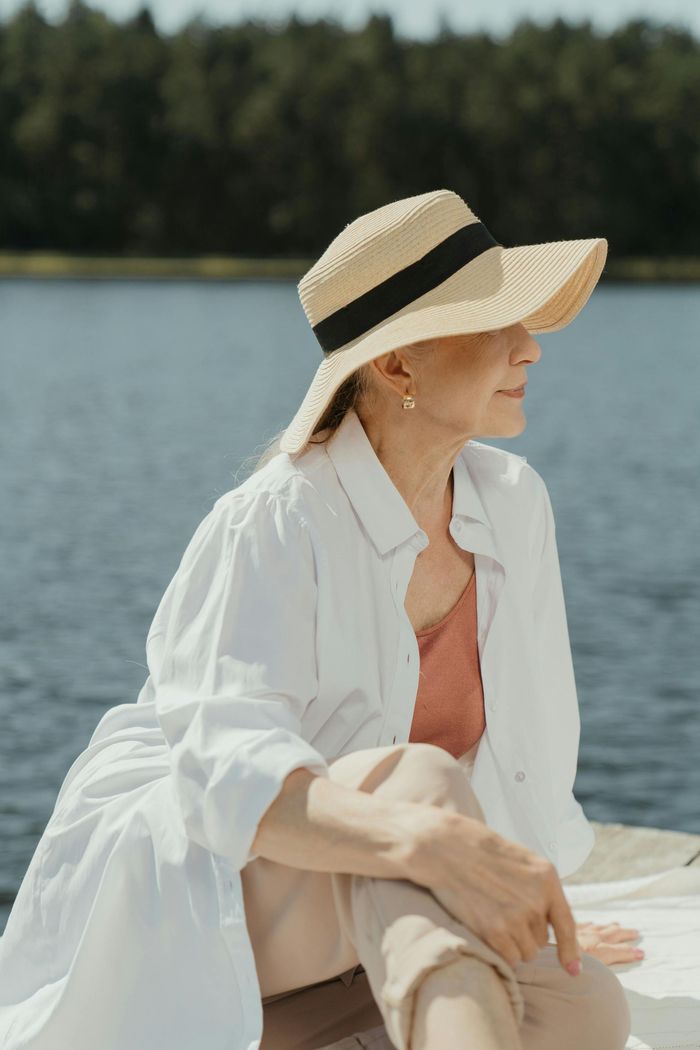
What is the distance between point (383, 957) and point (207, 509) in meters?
12.9

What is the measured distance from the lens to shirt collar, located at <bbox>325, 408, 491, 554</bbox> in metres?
2.34

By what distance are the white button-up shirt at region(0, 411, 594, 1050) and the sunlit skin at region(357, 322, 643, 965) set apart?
5cm

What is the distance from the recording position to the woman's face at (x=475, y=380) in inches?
92.9

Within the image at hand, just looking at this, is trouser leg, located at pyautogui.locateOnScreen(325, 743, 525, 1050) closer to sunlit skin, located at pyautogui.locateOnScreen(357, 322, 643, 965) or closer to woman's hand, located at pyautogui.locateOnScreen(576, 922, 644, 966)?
sunlit skin, located at pyautogui.locateOnScreen(357, 322, 643, 965)

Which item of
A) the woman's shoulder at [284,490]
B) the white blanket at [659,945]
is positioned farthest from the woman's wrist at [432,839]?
the white blanket at [659,945]

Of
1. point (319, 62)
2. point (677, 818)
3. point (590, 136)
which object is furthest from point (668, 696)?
point (319, 62)

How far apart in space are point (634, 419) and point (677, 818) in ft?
55.0

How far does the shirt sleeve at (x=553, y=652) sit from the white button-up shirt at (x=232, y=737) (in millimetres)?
62

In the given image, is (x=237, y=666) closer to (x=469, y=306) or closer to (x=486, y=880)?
(x=486, y=880)

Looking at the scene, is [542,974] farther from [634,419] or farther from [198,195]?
[198,195]

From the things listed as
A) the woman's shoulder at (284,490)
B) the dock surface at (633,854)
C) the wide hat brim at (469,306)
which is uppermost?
the wide hat brim at (469,306)

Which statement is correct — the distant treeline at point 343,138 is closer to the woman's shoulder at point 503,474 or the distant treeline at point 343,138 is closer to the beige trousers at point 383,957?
the woman's shoulder at point 503,474

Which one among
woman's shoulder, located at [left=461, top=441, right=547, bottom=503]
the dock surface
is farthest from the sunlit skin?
the dock surface

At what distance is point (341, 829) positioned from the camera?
1.95 m
